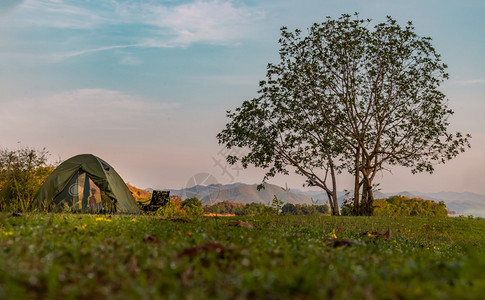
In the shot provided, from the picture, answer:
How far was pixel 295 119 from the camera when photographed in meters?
24.3

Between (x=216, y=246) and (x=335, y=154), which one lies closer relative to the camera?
(x=216, y=246)

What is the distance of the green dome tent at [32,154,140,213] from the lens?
16531 millimetres

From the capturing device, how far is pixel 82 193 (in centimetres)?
1684

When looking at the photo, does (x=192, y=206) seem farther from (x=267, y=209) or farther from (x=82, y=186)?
(x=82, y=186)

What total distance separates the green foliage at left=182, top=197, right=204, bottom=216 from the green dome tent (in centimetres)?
496

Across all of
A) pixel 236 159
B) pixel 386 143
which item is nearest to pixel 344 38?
pixel 386 143

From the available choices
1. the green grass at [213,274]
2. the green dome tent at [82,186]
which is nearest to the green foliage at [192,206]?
the green dome tent at [82,186]

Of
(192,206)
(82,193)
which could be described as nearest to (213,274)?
(82,193)

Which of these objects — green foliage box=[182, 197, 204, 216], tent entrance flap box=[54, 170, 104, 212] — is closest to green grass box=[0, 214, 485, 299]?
tent entrance flap box=[54, 170, 104, 212]

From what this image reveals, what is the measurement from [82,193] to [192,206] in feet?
21.4

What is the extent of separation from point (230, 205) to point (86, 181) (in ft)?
54.6

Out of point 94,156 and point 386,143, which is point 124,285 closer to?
point 94,156

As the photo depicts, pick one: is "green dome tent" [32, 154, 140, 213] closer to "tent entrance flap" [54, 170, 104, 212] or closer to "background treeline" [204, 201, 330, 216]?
"tent entrance flap" [54, 170, 104, 212]

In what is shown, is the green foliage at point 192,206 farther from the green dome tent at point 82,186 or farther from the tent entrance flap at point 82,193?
the tent entrance flap at point 82,193
